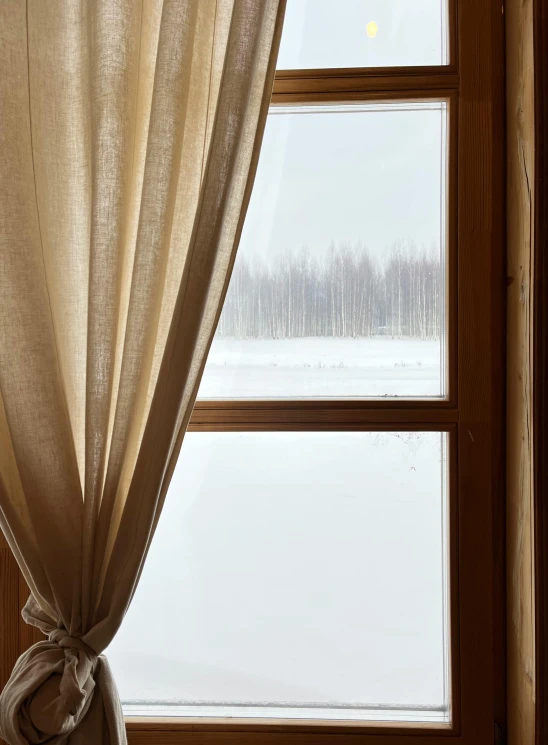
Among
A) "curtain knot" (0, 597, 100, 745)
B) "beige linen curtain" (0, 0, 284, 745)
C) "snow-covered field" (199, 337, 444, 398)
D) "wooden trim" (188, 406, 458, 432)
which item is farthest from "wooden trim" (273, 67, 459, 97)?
"curtain knot" (0, 597, 100, 745)

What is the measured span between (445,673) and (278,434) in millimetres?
535

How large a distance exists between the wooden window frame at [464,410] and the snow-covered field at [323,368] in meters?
0.03

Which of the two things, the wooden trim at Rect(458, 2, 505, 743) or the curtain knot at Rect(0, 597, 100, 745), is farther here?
the wooden trim at Rect(458, 2, 505, 743)

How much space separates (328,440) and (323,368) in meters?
0.13

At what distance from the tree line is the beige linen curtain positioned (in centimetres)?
17

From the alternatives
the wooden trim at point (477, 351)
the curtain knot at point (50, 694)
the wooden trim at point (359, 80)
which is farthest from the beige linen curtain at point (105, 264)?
the wooden trim at point (477, 351)

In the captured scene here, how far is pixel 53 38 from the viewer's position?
0.90 meters

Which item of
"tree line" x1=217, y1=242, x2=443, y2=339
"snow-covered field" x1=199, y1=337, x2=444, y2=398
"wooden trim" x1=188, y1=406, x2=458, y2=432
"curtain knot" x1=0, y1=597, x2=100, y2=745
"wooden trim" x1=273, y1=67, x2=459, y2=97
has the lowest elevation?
"curtain knot" x1=0, y1=597, x2=100, y2=745

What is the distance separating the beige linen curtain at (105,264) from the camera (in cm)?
87

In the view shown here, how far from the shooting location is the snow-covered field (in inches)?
41.5

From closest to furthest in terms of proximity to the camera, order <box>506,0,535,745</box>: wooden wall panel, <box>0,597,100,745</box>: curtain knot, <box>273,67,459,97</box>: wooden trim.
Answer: <box>0,597,100,745</box>: curtain knot
<box>506,0,535,745</box>: wooden wall panel
<box>273,67,459,97</box>: wooden trim

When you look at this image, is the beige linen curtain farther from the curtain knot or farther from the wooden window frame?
the wooden window frame

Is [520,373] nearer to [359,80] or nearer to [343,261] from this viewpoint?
[343,261]

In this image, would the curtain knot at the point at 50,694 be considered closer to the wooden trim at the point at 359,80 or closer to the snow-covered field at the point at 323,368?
the snow-covered field at the point at 323,368
